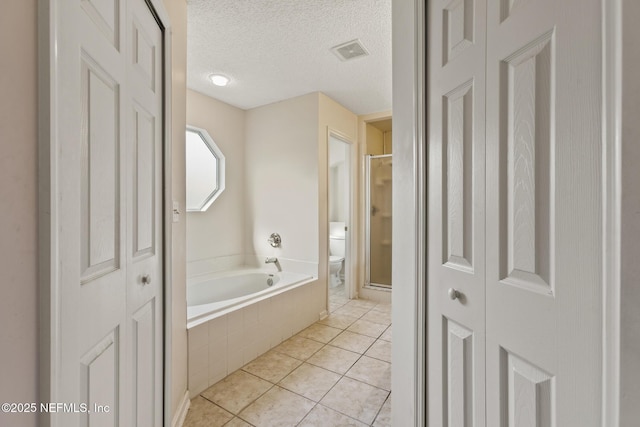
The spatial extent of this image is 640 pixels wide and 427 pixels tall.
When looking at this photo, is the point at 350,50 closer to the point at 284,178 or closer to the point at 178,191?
the point at 284,178

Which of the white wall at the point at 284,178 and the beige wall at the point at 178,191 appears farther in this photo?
the white wall at the point at 284,178

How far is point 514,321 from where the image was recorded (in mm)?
707

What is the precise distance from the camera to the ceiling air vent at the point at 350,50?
81.4 inches

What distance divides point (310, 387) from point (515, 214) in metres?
1.71

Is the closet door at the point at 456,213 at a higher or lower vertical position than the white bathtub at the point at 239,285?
Answer: higher

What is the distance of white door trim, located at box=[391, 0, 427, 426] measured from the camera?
3.52ft

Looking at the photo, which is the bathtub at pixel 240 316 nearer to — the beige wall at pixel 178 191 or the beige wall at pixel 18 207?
the beige wall at pixel 178 191

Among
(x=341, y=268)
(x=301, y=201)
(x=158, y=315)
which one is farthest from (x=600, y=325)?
(x=341, y=268)

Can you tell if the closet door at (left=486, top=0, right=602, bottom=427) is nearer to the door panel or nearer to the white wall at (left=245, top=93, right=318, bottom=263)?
the door panel

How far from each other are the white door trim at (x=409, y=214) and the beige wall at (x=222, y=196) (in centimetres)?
234

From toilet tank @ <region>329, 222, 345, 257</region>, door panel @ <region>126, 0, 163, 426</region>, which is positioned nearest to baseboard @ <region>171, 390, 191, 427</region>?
door panel @ <region>126, 0, 163, 426</region>

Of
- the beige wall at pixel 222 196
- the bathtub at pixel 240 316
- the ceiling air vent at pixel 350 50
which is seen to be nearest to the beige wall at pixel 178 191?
the bathtub at pixel 240 316

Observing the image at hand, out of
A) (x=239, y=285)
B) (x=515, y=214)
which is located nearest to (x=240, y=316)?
(x=239, y=285)

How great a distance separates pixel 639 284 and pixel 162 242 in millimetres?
1545
